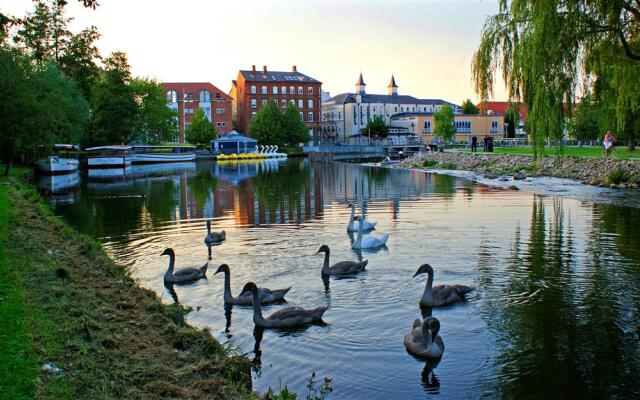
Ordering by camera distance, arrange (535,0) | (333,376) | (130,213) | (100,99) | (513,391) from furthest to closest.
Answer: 1. (100,99)
2. (130,213)
3. (535,0)
4. (333,376)
5. (513,391)

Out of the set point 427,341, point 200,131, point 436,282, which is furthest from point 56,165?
point 200,131

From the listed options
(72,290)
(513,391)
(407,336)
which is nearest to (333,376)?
(407,336)

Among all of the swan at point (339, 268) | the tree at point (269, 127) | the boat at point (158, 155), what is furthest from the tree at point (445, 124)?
the swan at point (339, 268)

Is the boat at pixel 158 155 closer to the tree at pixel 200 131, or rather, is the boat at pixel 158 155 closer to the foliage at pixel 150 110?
the foliage at pixel 150 110

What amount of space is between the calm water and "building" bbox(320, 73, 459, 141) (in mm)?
129932

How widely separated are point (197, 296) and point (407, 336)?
17.0ft

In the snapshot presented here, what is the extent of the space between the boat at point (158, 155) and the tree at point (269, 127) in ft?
57.0

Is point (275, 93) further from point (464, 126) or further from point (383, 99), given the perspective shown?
point (464, 126)

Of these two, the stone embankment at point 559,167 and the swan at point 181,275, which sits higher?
the stone embankment at point 559,167

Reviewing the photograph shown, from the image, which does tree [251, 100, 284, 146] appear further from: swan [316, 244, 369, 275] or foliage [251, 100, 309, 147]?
swan [316, 244, 369, 275]

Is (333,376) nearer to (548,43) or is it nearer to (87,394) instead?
(87,394)

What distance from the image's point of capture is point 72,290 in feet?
37.7

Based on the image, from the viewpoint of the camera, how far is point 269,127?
120438 millimetres

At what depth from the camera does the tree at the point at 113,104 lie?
3275 inches
